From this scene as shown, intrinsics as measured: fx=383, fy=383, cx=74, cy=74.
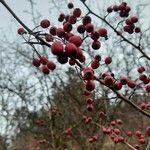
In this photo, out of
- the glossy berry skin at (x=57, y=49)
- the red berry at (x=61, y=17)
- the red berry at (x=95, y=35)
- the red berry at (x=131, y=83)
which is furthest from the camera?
the red berry at (x=61, y=17)

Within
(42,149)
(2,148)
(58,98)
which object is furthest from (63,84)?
(2,148)

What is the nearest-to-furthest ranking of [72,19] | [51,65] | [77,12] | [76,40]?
[76,40] → [51,65] → [72,19] → [77,12]

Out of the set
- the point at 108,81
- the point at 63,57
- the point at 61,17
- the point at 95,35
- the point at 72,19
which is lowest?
the point at 63,57

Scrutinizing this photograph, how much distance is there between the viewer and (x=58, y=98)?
1281 cm

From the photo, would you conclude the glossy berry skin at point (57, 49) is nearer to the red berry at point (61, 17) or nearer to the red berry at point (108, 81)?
the red berry at point (108, 81)

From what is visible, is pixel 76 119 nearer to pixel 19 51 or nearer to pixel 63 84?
pixel 63 84

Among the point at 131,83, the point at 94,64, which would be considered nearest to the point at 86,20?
the point at 94,64

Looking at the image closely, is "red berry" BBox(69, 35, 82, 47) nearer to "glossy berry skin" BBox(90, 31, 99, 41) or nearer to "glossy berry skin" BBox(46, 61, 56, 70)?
"glossy berry skin" BBox(46, 61, 56, 70)

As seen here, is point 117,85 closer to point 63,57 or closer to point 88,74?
point 88,74

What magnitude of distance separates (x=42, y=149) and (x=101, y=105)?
227 inches

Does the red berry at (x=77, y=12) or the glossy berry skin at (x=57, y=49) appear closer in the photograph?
the glossy berry skin at (x=57, y=49)

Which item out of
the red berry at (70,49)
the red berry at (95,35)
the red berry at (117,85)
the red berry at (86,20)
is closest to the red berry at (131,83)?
the red berry at (117,85)

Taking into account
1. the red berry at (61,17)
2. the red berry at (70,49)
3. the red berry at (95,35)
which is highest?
the red berry at (61,17)

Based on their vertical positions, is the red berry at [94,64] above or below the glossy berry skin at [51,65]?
above
